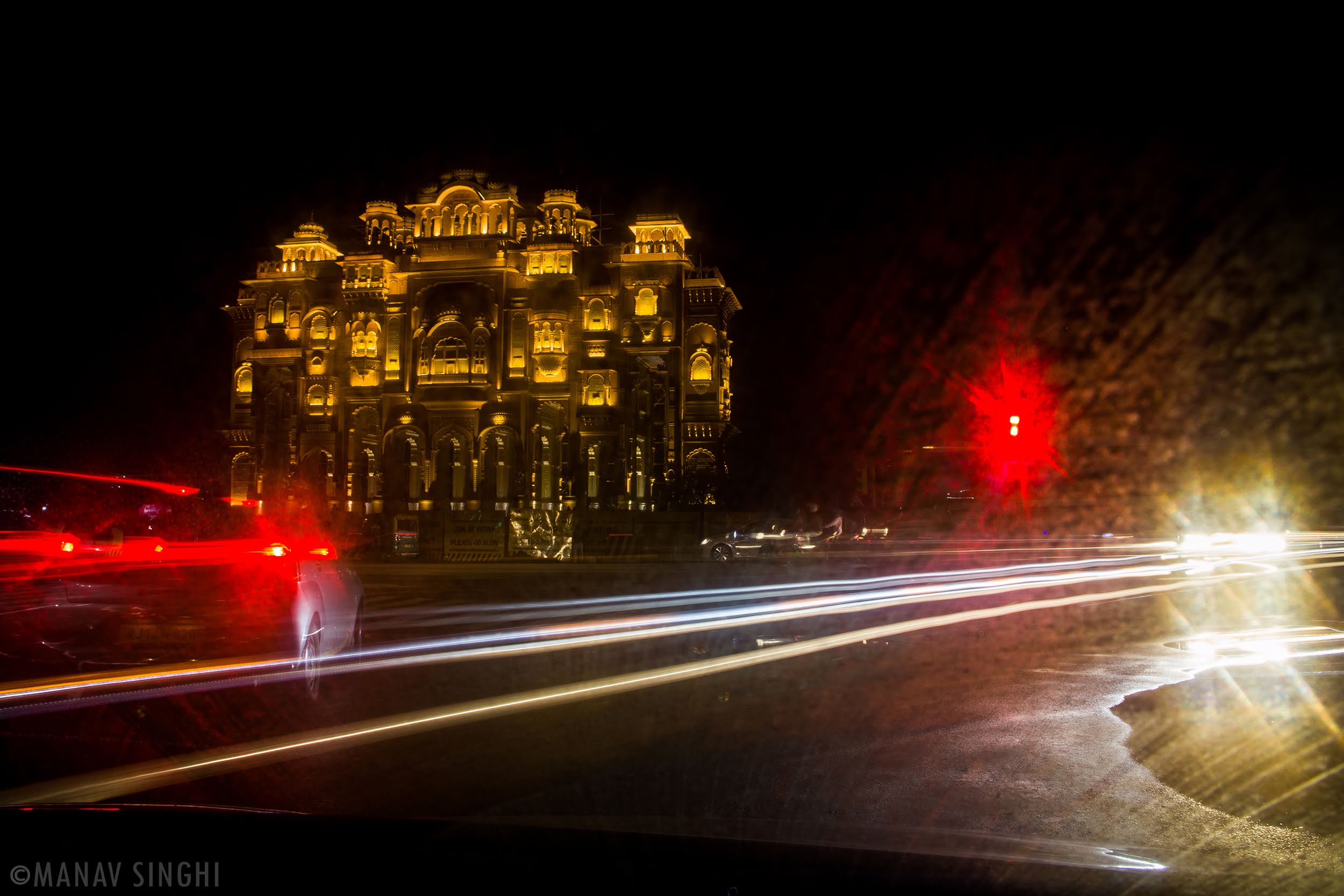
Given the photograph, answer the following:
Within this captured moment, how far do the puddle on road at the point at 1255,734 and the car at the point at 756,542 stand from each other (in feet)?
73.6

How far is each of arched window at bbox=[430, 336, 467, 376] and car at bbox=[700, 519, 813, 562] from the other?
2420 cm

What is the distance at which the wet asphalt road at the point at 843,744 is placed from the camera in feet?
16.9

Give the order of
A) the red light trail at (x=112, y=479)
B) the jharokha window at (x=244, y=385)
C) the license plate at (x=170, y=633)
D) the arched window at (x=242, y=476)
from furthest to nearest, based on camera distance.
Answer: the jharokha window at (x=244, y=385) → the arched window at (x=242, y=476) → the red light trail at (x=112, y=479) → the license plate at (x=170, y=633)

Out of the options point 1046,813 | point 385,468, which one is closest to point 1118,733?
point 1046,813

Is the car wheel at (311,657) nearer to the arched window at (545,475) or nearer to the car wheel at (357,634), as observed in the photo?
the car wheel at (357,634)

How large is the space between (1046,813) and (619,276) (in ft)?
170

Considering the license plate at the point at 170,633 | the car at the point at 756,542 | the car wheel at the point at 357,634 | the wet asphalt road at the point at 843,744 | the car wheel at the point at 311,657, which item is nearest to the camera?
the wet asphalt road at the point at 843,744

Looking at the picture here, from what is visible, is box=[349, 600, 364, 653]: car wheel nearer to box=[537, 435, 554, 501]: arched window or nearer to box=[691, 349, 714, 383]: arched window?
box=[537, 435, 554, 501]: arched window

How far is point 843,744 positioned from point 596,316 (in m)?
49.1

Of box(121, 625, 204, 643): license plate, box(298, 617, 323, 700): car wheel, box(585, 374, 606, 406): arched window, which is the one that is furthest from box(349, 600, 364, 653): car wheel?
box(585, 374, 606, 406): arched window

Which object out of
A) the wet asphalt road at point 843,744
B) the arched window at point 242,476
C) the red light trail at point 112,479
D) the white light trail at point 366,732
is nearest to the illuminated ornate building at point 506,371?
the arched window at point 242,476

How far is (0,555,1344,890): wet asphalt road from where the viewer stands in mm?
5141

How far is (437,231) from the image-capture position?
5581 centimetres

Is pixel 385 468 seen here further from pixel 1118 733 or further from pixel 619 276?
pixel 1118 733
